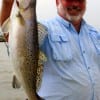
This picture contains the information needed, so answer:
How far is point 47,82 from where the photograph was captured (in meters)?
3.20

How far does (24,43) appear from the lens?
241 centimetres

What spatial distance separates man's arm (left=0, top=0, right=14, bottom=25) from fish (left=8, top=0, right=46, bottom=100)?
0.11 meters

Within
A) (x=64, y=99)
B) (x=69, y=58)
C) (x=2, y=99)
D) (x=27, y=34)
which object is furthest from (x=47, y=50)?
(x=2, y=99)

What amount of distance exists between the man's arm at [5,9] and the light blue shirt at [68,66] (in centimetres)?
64

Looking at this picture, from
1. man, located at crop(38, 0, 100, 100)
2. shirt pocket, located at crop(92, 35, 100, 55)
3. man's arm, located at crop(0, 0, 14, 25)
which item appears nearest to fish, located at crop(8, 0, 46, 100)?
man's arm, located at crop(0, 0, 14, 25)

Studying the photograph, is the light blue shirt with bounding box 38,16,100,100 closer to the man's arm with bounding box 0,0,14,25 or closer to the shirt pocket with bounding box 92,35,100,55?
the shirt pocket with bounding box 92,35,100,55

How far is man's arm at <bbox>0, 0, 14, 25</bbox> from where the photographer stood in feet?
8.19

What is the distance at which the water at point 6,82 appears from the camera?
26.6 ft

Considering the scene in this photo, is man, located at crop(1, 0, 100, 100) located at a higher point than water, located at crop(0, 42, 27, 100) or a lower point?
higher

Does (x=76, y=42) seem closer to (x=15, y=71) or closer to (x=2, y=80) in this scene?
(x=15, y=71)

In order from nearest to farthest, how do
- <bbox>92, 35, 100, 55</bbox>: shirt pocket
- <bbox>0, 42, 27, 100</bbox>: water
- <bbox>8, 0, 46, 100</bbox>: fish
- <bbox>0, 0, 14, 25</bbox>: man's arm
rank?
<bbox>8, 0, 46, 100</bbox>: fish → <bbox>0, 0, 14, 25</bbox>: man's arm → <bbox>92, 35, 100, 55</bbox>: shirt pocket → <bbox>0, 42, 27, 100</bbox>: water

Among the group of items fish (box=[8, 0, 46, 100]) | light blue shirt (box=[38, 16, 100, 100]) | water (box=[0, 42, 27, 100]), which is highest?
fish (box=[8, 0, 46, 100])

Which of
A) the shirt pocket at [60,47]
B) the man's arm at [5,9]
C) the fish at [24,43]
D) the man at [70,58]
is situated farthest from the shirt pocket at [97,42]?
the man's arm at [5,9]

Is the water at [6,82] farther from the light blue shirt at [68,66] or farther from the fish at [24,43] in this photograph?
the fish at [24,43]
